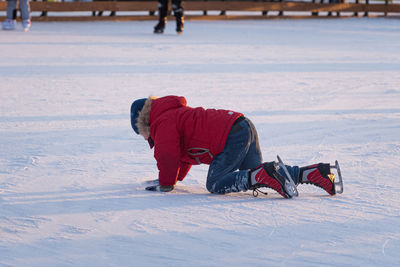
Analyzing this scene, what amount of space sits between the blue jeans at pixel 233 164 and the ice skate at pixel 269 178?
44 millimetres

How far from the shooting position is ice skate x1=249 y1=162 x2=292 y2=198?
3322 mm

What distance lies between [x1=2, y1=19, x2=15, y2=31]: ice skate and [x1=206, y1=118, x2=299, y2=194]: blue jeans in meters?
10.9

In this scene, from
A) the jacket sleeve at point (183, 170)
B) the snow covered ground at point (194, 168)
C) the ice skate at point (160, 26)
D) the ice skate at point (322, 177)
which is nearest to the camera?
the snow covered ground at point (194, 168)

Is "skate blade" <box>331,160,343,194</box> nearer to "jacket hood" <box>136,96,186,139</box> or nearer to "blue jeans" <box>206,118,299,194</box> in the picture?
"blue jeans" <box>206,118,299,194</box>

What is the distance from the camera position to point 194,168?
4148mm

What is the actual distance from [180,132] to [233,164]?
12.9 inches

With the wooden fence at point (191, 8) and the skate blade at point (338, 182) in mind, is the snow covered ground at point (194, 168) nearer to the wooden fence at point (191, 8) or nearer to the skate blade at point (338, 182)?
the skate blade at point (338, 182)

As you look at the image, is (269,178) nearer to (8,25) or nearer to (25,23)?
(25,23)


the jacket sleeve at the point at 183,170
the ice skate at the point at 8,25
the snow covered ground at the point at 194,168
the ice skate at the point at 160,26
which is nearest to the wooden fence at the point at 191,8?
the ice skate at the point at 8,25

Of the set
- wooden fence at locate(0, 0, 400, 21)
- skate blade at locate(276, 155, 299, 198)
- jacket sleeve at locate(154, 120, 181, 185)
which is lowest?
wooden fence at locate(0, 0, 400, 21)

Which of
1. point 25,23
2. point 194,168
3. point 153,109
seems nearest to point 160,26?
point 25,23

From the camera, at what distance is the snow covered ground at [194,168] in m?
2.72

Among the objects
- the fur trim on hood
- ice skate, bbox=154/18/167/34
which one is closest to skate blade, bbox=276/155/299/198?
the fur trim on hood

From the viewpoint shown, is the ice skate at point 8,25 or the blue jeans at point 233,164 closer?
the blue jeans at point 233,164
